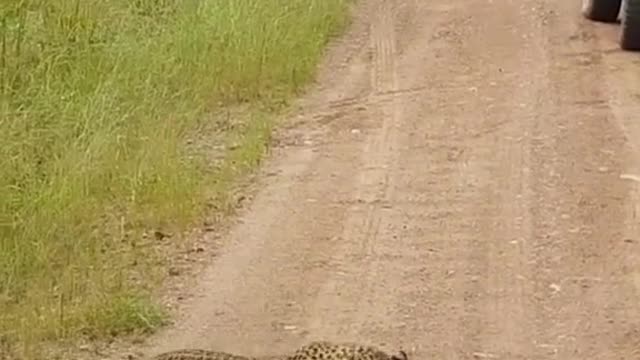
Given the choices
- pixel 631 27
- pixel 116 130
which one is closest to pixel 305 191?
pixel 116 130

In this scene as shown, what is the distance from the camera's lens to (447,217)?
7406 millimetres

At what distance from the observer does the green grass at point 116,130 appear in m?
6.18

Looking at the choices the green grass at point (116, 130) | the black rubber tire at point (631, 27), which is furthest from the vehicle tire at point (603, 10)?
the green grass at point (116, 130)

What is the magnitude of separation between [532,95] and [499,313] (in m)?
4.17

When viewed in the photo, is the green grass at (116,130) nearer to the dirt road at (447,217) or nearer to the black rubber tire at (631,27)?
the dirt road at (447,217)

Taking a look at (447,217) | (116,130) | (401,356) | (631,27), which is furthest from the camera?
(631,27)

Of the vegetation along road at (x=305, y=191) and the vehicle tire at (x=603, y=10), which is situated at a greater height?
the vegetation along road at (x=305, y=191)

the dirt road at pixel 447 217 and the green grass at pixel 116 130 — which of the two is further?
the green grass at pixel 116 130

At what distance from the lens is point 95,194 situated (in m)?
7.20

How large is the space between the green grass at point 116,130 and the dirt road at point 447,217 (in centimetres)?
25

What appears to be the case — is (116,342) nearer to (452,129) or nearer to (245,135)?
(245,135)

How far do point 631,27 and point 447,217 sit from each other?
4.82m

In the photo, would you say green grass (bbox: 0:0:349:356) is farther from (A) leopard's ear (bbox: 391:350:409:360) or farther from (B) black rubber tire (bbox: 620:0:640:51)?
(B) black rubber tire (bbox: 620:0:640:51)

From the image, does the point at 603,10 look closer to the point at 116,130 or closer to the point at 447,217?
the point at 447,217
